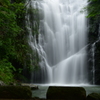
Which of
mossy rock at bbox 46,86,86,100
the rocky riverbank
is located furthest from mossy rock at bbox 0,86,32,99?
mossy rock at bbox 46,86,86,100

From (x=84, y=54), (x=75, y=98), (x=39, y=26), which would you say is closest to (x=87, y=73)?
(x=84, y=54)

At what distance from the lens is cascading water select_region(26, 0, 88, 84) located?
1491cm

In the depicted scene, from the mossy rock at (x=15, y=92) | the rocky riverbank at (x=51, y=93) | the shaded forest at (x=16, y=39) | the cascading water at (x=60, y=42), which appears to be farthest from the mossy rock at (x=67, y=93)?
the cascading water at (x=60, y=42)

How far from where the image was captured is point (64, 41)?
1936 centimetres

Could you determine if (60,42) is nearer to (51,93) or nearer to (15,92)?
(51,93)

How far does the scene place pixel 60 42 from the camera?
62.9ft

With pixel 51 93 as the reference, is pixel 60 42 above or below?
below

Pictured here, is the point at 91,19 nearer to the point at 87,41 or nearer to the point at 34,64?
the point at 87,41

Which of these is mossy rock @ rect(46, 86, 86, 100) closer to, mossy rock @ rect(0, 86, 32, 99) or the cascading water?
mossy rock @ rect(0, 86, 32, 99)

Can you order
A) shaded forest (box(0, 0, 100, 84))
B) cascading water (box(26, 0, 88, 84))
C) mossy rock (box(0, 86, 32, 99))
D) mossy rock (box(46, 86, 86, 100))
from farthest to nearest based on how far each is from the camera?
cascading water (box(26, 0, 88, 84)) → shaded forest (box(0, 0, 100, 84)) → mossy rock (box(46, 86, 86, 100)) → mossy rock (box(0, 86, 32, 99))

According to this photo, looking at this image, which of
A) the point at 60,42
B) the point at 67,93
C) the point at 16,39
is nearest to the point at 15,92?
the point at 67,93

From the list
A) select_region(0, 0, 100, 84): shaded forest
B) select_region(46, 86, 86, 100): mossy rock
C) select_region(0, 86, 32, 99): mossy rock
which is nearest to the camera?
select_region(0, 86, 32, 99): mossy rock

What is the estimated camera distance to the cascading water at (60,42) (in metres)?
14.9

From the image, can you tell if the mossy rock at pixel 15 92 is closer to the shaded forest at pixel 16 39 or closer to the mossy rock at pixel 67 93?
the mossy rock at pixel 67 93
